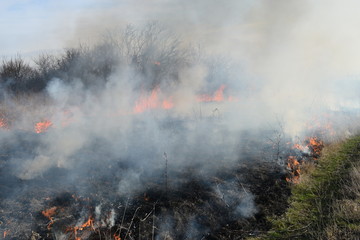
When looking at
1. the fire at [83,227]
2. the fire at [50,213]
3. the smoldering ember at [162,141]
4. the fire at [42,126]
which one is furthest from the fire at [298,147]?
the fire at [42,126]

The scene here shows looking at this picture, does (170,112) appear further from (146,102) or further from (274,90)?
(274,90)

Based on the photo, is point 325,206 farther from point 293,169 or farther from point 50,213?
point 50,213

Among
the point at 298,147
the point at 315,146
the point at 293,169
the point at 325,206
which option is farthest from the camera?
the point at 315,146

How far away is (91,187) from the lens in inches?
283

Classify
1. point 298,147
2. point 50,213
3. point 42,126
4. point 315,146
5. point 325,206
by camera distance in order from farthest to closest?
point 42,126 < point 315,146 < point 298,147 < point 50,213 < point 325,206

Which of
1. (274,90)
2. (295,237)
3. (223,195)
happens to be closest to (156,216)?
(223,195)

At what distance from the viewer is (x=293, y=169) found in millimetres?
8539

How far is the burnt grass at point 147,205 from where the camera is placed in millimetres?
5586

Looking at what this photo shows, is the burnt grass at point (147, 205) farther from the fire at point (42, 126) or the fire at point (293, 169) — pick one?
the fire at point (42, 126)

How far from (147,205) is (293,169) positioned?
5086 mm

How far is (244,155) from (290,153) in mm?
→ 1798

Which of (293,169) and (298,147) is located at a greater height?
(298,147)

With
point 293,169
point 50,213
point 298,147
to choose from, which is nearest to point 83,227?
point 50,213

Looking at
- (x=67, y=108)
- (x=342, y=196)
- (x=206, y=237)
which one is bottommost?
(x=206, y=237)
